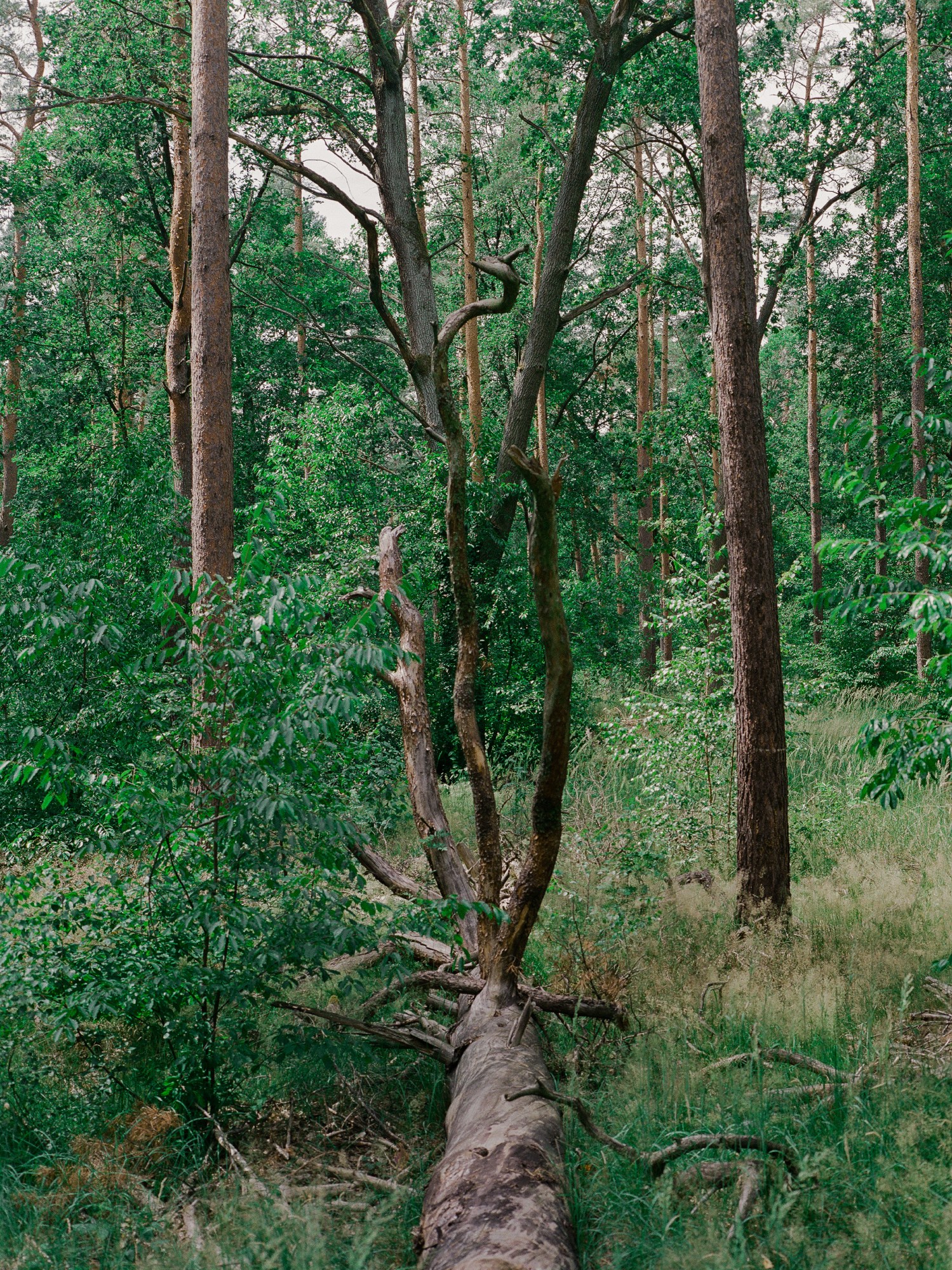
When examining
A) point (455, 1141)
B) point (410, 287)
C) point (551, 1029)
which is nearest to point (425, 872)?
point (551, 1029)

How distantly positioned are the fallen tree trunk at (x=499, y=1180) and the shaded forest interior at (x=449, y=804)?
21mm

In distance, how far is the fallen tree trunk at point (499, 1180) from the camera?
3023 mm

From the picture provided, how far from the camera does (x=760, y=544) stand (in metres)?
6.96

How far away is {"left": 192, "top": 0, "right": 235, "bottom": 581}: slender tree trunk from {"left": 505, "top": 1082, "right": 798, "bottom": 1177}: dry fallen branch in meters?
5.78

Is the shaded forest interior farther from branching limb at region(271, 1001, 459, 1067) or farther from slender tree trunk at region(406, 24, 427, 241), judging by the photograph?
slender tree trunk at region(406, 24, 427, 241)

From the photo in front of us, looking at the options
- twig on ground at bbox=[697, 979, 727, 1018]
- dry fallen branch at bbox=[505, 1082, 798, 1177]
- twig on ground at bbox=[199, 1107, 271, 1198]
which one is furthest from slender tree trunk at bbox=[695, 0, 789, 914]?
twig on ground at bbox=[199, 1107, 271, 1198]

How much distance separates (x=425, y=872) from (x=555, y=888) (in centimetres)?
262

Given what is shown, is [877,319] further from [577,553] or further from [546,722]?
[546,722]

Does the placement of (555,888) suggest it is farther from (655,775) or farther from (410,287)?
(410,287)

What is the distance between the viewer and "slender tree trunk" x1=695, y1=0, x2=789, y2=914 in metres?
6.89

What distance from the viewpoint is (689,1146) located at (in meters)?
3.68

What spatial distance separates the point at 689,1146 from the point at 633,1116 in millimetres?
658

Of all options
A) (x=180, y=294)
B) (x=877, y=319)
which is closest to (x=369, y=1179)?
(x=180, y=294)

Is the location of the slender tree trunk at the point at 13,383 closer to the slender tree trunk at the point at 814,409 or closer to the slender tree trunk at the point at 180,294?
the slender tree trunk at the point at 180,294
